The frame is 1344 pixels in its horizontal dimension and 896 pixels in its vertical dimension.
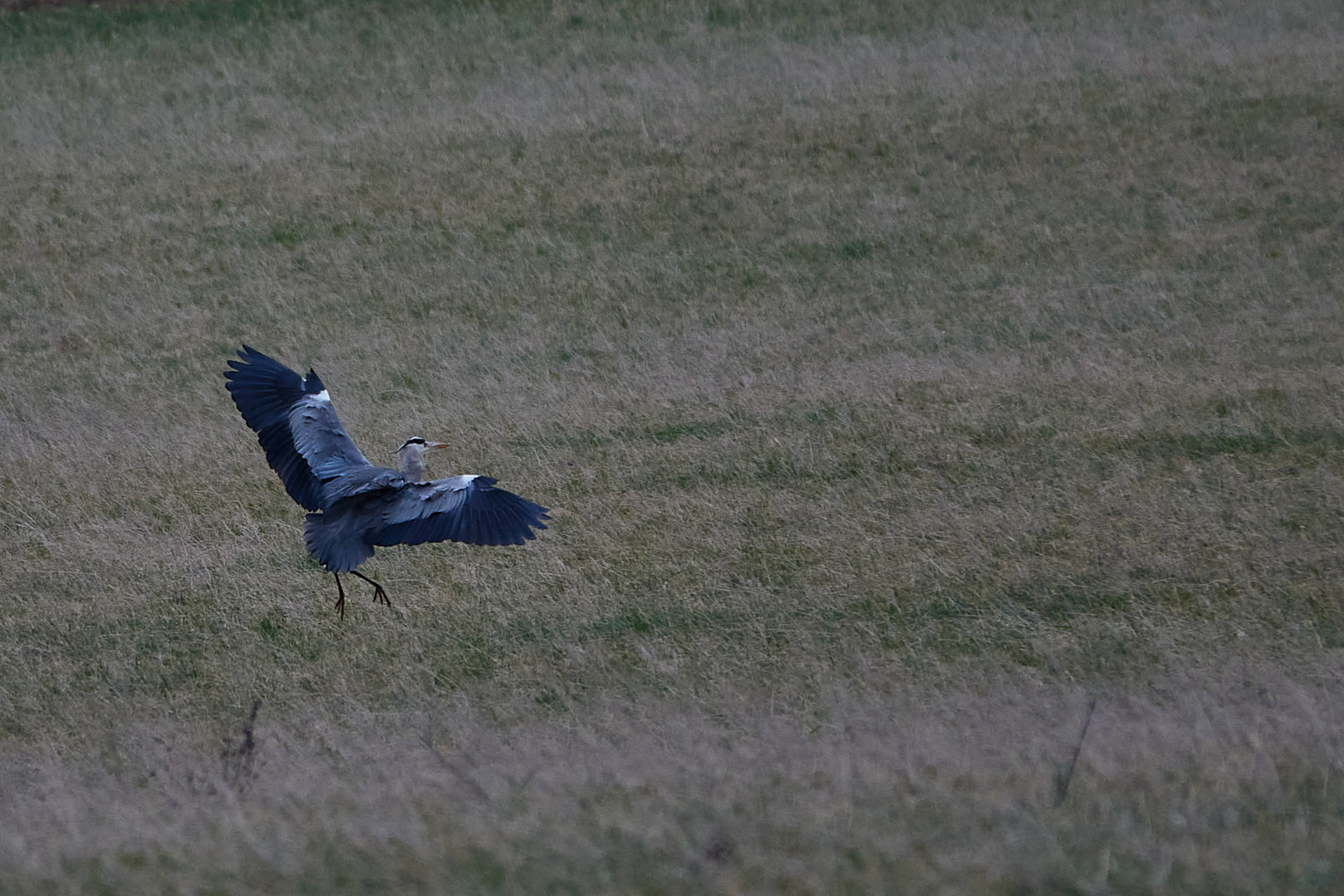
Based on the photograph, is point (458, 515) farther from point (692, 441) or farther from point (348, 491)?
point (692, 441)

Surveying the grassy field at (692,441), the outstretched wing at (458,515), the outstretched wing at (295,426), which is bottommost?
the grassy field at (692,441)

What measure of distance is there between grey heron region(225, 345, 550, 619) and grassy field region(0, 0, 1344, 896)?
80cm

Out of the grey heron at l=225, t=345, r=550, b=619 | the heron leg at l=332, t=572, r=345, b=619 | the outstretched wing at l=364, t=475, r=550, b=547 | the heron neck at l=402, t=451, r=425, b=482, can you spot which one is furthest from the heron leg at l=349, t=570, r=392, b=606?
the outstretched wing at l=364, t=475, r=550, b=547

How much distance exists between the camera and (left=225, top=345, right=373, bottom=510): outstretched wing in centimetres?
841

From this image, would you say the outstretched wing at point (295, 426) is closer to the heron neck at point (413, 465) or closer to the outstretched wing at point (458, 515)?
the heron neck at point (413, 465)

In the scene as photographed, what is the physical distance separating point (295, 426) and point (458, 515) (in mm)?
1838

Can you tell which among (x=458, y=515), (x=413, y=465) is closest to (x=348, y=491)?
(x=413, y=465)

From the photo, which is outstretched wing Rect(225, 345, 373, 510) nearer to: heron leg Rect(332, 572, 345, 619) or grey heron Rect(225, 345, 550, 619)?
grey heron Rect(225, 345, 550, 619)

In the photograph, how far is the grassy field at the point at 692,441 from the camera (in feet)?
21.3

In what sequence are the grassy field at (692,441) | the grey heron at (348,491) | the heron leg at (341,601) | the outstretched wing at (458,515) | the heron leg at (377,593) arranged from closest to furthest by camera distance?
the grassy field at (692,441) → the outstretched wing at (458,515) → the grey heron at (348,491) → the heron leg at (341,601) → the heron leg at (377,593)

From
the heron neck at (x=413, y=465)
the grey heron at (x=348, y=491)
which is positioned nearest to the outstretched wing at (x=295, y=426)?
the grey heron at (x=348, y=491)

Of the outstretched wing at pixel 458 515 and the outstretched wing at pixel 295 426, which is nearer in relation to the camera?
the outstretched wing at pixel 458 515

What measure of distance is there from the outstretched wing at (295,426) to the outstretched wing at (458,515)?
71cm

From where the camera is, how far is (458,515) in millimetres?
7355
